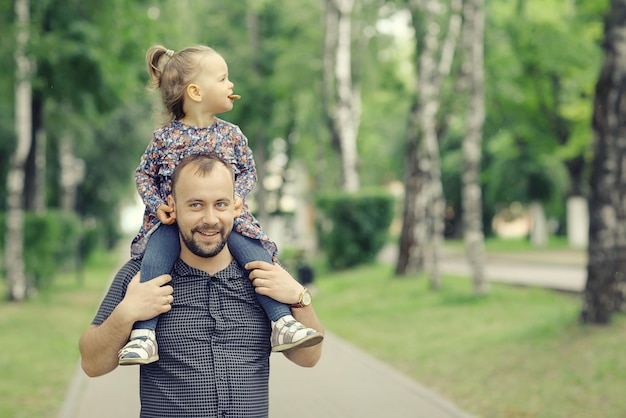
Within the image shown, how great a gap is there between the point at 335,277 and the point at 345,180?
390 cm

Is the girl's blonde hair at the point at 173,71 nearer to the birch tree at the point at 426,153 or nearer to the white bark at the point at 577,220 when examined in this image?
the birch tree at the point at 426,153

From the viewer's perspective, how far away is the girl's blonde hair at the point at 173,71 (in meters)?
3.18

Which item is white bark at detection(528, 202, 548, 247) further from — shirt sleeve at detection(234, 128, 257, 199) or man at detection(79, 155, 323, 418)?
man at detection(79, 155, 323, 418)

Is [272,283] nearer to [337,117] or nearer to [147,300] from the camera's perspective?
[147,300]

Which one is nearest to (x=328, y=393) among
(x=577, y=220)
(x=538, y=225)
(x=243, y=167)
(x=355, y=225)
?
(x=243, y=167)

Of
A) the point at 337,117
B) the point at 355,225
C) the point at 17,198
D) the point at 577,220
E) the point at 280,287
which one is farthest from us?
the point at 577,220

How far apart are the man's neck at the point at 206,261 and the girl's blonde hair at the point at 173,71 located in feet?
1.70

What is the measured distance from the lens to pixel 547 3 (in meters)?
36.7

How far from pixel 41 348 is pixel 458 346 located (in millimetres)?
5498

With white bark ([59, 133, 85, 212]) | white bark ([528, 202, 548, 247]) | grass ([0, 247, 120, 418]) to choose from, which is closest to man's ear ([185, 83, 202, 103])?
grass ([0, 247, 120, 418])

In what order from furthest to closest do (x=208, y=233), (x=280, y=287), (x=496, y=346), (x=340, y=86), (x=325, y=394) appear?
(x=340, y=86)
(x=496, y=346)
(x=325, y=394)
(x=280, y=287)
(x=208, y=233)

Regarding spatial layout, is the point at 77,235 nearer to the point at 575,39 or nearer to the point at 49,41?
the point at 49,41

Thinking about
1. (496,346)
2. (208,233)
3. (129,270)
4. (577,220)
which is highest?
(208,233)

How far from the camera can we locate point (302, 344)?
3.02 meters
